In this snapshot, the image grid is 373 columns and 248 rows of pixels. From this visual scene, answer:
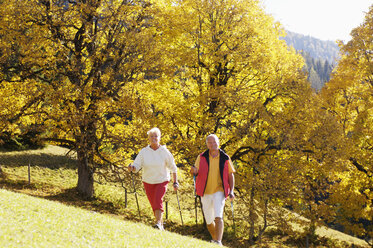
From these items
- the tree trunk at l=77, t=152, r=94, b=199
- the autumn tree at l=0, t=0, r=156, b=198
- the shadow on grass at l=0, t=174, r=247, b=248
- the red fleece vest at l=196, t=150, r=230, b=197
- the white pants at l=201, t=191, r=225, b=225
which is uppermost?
the autumn tree at l=0, t=0, r=156, b=198

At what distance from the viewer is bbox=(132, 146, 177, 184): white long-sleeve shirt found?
831cm

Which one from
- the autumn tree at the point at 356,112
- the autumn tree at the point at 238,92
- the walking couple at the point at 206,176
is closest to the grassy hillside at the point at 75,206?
the walking couple at the point at 206,176

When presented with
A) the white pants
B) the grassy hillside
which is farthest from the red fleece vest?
the grassy hillside

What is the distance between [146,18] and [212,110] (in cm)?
646

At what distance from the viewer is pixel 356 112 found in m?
23.8

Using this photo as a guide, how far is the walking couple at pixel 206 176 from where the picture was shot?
8.09m

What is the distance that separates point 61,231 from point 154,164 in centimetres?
283

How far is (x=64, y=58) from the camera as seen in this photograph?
17.3 m

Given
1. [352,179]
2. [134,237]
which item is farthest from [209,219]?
[352,179]

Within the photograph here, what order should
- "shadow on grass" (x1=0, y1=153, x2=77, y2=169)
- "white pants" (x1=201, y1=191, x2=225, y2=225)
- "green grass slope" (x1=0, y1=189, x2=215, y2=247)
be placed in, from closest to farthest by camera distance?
"green grass slope" (x1=0, y1=189, x2=215, y2=247), "white pants" (x1=201, y1=191, x2=225, y2=225), "shadow on grass" (x1=0, y1=153, x2=77, y2=169)

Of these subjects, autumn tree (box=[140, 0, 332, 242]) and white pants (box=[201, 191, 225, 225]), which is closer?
white pants (box=[201, 191, 225, 225])

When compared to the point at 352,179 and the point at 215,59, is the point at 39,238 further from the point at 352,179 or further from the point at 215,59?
the point at 352,179

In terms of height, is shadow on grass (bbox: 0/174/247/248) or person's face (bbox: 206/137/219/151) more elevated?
person's face (bbox: 206/137/219/151)

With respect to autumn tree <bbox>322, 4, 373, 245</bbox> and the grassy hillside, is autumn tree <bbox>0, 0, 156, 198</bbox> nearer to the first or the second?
the grassy hillside
